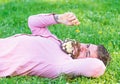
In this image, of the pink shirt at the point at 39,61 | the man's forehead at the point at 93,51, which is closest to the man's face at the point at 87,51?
the man's forehead at the point at 93,51

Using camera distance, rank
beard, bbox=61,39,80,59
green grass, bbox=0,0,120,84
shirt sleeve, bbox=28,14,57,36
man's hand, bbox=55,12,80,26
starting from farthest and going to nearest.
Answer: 1. shirt sleeve, bbox=28,14,57,36
2. beard, bbox=61,39,80,59
3. green grass, bbox=0,0,120,84
4. man's hand, bbox=55,12,80,26

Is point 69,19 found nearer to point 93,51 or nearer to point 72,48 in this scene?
point 72,48

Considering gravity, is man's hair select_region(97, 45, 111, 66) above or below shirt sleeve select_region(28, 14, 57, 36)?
below

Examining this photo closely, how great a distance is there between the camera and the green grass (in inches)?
252

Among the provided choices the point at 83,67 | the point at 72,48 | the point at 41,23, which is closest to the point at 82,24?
the point at 41,23

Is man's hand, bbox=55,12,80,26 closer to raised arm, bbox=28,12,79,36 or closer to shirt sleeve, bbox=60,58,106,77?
raised arm, bbox=28,12,79,36

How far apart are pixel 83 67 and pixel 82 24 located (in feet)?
11.2

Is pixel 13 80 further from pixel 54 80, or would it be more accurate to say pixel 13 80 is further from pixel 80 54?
pixel 80 54

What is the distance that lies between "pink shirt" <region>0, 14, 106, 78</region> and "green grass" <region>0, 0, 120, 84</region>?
0.11 m

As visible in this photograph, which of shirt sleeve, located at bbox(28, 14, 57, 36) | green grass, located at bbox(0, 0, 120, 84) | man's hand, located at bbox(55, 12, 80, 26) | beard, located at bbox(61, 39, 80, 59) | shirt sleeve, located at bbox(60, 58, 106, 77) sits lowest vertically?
green grass, located at bbox(0, 0, 120, 84)

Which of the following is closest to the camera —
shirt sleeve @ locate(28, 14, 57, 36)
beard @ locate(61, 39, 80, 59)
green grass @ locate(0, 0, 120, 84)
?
green grass @ locate(0, 0, 120, 84)

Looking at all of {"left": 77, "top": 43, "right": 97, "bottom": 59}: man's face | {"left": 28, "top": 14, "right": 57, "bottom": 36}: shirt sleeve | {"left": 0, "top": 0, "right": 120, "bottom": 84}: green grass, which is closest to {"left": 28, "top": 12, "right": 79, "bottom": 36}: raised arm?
{"left": 28, "top": 14, "right": 57, "bottom": 36}: shirt sleeve

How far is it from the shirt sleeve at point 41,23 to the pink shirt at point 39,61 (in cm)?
35

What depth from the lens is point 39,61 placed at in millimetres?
6316
